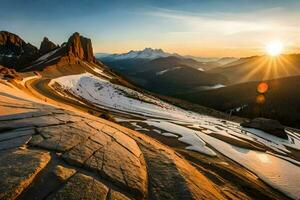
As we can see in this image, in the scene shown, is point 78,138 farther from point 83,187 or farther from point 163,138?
point 163,138

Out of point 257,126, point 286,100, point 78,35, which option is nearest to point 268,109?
point 286,100

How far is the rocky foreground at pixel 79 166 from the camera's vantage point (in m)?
7.25

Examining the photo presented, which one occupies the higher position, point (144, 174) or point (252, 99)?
point (252, 99)

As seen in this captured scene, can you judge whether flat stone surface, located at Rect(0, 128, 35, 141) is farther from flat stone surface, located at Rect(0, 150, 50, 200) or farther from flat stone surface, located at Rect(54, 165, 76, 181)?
flat stone surface, located at Rect(54, 165, 76, 181)

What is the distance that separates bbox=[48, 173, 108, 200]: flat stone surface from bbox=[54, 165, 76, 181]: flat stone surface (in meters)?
0.19

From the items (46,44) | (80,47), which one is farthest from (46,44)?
(80,47)

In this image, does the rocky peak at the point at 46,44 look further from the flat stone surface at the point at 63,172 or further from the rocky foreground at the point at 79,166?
the flat stone surface at the point at 63,172

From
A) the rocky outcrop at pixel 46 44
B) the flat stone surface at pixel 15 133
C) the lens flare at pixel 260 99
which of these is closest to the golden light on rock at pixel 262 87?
the lens flare at pixel 260 99

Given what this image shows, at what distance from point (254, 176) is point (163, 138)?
939 cm

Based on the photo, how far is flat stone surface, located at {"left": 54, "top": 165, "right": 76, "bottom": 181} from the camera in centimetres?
776

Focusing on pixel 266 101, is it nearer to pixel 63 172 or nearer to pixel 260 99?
pixel 260 99

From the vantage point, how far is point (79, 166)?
882 centimetres

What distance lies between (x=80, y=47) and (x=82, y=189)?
415 ft

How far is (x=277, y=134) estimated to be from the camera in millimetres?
49844
